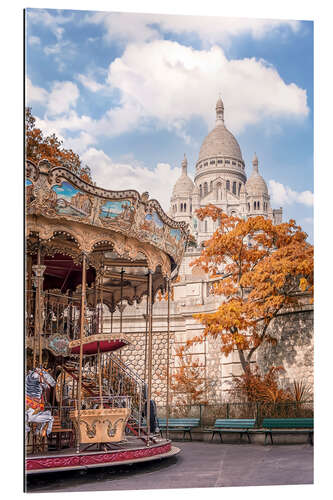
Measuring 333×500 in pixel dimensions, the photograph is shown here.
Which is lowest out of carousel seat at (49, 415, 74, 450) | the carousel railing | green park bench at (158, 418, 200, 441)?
green park bench at (158, 418, 200, 441)

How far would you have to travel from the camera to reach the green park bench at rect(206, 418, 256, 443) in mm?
13420

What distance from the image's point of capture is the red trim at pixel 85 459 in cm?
784

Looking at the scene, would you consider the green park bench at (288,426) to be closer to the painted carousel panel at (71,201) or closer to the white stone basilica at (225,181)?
the white stone basilica at (225,181)

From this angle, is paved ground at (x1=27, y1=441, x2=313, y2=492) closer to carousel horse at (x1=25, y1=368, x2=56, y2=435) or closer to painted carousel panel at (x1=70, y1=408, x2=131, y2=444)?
painted carousel panel at (x1=70, y1=408, x2=131, y2=444)

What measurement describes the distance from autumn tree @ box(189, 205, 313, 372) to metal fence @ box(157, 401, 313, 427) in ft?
4.06

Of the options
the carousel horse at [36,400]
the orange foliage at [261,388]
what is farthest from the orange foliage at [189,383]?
the carousel horse at [36,400]

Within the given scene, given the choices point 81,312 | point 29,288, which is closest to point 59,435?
point 81,312

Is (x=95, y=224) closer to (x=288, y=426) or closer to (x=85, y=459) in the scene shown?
(x=85, y=459)

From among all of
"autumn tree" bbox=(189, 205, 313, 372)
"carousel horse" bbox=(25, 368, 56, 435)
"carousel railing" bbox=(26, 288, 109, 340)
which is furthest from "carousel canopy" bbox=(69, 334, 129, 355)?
"autumn tree" bbox=(189, 205, 313, 372)

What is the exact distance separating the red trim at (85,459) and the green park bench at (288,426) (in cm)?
417

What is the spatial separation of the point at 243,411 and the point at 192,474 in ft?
21.1
